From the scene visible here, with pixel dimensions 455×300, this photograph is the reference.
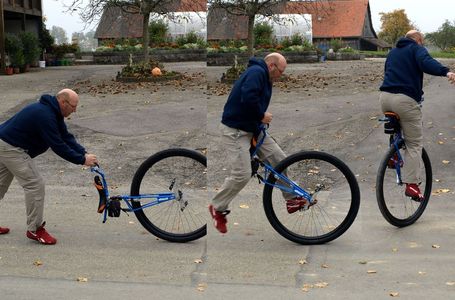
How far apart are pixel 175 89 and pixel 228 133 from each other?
876 cm

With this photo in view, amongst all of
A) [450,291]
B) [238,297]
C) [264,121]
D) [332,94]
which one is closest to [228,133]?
[264,121]

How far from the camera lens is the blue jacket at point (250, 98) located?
456 centimetres

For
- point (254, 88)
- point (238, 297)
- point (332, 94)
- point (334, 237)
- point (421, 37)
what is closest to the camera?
point (238, 297)

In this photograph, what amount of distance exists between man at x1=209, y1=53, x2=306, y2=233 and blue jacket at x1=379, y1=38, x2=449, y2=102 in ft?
4.22

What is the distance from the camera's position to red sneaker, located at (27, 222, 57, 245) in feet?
16.9

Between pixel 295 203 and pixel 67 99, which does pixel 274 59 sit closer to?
pixel 295 203

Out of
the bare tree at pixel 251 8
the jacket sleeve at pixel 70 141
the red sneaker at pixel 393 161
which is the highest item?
the bare tree at pixel 251 8

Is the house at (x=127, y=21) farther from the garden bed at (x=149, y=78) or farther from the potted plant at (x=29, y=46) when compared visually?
the potted plant at (x=29, y=46)

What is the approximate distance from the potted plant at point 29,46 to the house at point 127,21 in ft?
57.1

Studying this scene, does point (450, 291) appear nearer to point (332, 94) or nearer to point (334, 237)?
point (334, 237)

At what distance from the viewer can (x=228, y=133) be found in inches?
188

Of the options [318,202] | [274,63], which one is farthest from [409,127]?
[274,63]

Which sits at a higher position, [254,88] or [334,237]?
[254,88]

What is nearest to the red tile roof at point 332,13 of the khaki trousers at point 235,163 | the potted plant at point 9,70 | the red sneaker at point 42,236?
the khaki trousers at point 235,163
